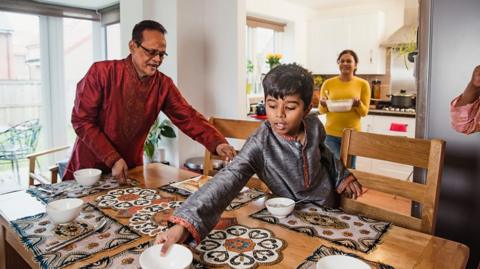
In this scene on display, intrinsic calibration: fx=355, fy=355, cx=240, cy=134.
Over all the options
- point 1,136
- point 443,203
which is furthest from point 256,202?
point 1,136

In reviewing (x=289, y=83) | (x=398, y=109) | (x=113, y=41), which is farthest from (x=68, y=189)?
(x=398, y=109)

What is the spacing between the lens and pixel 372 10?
482 centimetres

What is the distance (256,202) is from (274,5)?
3841mm

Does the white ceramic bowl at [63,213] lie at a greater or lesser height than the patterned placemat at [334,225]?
greater

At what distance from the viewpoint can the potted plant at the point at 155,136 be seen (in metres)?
2.92

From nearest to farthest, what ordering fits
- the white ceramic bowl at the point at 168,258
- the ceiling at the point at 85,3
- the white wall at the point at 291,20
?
the white ceramic bowl at the point at 168,258 → the ceiling at the point at 85,3 → the white wall at the point at 291,20

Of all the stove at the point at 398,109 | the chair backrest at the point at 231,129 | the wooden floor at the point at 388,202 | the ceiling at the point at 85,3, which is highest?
the ceiling at the point at 85,3

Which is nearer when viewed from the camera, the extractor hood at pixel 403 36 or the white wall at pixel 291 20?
the extractor hood at pixel 403 36

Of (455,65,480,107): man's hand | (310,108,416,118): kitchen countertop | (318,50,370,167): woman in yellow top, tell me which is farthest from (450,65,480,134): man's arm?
(310,108,416,118): kitchen countertop

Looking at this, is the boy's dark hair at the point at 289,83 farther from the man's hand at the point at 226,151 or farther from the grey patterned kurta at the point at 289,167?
the man's hand at the point at 226,151

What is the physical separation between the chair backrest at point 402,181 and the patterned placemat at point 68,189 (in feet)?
2.93

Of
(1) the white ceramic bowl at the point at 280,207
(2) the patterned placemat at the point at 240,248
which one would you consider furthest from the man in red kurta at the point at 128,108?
(2) the patterned placemat at the point at 240,248

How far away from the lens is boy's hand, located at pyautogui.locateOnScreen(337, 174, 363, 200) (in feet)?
4.15

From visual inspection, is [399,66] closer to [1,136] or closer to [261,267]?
[261,267]
